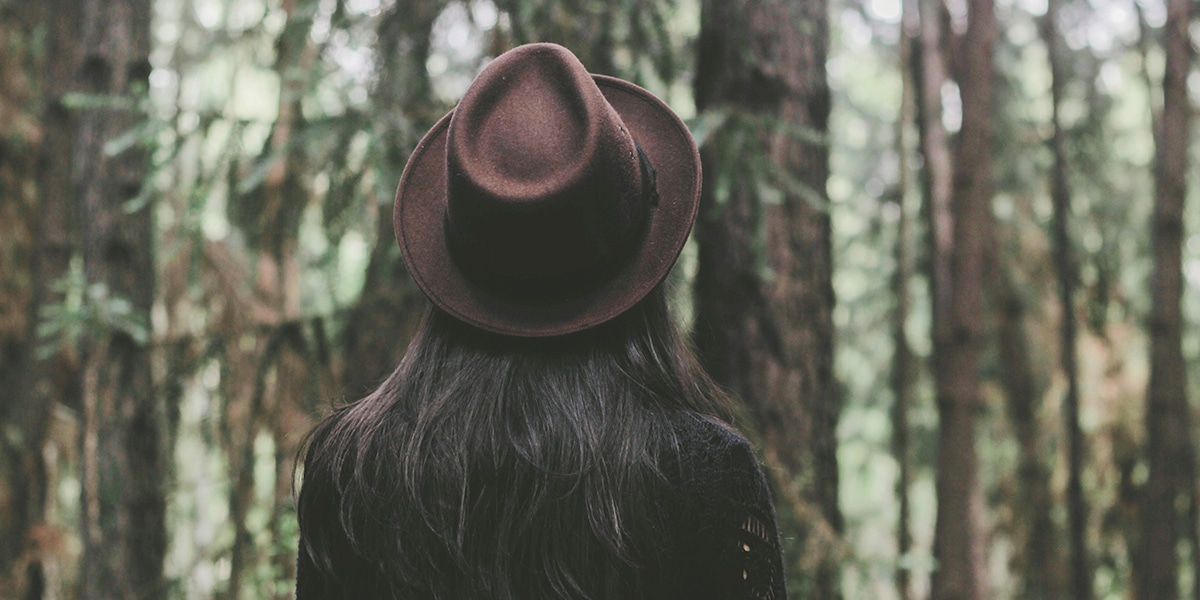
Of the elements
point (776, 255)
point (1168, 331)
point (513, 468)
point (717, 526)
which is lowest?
point (1168, 331)

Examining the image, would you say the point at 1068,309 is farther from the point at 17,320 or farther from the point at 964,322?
the point at 17,320

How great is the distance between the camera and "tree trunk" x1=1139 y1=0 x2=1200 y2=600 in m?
6.03

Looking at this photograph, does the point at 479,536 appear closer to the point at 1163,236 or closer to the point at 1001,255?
the point at 1163,236

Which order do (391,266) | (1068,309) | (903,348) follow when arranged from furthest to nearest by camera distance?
(903,348) < (1068,309) < (391,266)

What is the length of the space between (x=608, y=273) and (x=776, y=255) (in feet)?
7.83

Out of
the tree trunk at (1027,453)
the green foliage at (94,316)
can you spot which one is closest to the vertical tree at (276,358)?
the green foliage at (94,316)

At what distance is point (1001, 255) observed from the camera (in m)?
8.20

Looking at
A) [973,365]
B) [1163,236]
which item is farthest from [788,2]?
[1163,236]

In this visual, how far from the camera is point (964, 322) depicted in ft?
14.4

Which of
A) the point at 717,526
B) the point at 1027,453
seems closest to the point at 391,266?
the point at 717,526

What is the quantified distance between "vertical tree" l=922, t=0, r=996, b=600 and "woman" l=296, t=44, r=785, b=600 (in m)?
2.98

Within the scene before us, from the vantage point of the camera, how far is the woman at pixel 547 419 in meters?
1.69

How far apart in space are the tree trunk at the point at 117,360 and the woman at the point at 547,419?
7.55 ft

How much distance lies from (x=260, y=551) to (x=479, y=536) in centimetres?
245
